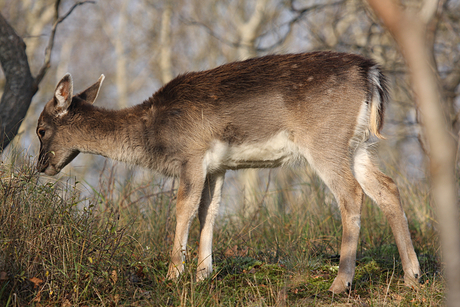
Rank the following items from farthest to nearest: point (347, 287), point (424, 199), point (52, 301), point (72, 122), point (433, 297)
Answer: point (424, 199), point (72, 122), point (347, 287), point (433, 297), point (52, 301)

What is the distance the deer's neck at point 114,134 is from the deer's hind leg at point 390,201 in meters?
2.28

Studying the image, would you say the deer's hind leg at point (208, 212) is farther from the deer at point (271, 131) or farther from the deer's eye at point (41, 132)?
the deer's eye at point (41, 132)

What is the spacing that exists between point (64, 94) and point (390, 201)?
3648 mm

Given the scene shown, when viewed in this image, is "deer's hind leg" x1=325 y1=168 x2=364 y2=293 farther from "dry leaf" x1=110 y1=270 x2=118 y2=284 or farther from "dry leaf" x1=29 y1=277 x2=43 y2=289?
"dry leaf" x1=29 y1=277 x2=43 y2=289

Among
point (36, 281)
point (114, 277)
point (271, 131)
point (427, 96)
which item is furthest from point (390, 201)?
point (427, 96)

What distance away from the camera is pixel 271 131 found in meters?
4.56

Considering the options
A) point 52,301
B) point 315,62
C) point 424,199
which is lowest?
point 52,301

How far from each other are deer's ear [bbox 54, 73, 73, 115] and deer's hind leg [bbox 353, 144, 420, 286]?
10.4 ft

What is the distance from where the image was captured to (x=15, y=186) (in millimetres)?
3713

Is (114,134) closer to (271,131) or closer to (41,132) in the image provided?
(41,132)

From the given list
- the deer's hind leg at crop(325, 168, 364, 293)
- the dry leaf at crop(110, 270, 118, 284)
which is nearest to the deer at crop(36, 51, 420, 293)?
the deer's hind leg at crop(325, 168, 364, 293)

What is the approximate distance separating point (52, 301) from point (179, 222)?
5.10ft

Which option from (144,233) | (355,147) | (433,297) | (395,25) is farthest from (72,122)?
(395,25)

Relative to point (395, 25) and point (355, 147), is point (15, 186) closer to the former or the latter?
point (355, 147)
